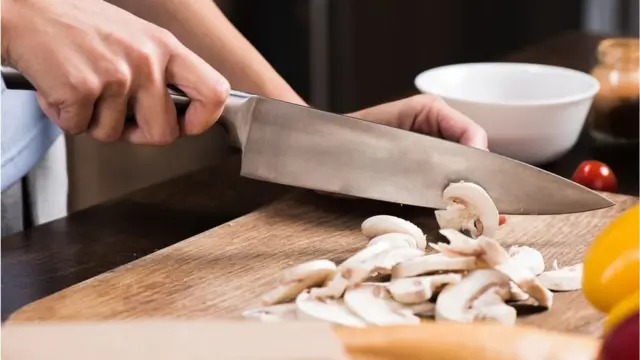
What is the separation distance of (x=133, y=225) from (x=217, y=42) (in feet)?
1.07

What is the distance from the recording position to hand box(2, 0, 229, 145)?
3.35 ft

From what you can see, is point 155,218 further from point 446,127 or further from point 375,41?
point 375,41

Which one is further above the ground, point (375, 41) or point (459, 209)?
point (459, 209)

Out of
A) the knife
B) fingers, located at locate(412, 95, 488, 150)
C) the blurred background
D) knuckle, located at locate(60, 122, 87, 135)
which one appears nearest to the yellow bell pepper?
the knife

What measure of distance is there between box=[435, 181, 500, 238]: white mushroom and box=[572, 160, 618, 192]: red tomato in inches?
9.8

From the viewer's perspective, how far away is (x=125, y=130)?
1.12 meters

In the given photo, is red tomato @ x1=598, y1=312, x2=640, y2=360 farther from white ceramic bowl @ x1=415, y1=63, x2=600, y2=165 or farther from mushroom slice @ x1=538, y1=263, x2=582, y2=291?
white ceramic bowl @ x1=415, y1=63, x2=600, y2=165

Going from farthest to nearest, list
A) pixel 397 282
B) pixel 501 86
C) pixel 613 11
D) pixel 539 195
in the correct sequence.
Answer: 1. pixel 613 11
2. pixel 501 86
3. pixel 539 195
4. pixel 397 282

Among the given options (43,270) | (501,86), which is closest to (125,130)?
(43,270)

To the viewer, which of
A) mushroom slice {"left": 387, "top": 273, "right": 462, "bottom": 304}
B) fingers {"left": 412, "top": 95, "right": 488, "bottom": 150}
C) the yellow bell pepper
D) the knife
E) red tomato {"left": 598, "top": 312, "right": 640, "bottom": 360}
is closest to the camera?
red tomato {"left": 598, "top": 312, "right": 640, "bottom": 360}

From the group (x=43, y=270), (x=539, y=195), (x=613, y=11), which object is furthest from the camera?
(x=613, y=11)

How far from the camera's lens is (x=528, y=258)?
1055 millimetres

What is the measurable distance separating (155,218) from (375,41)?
7.32 ft

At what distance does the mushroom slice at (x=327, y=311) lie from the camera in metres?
0.92
